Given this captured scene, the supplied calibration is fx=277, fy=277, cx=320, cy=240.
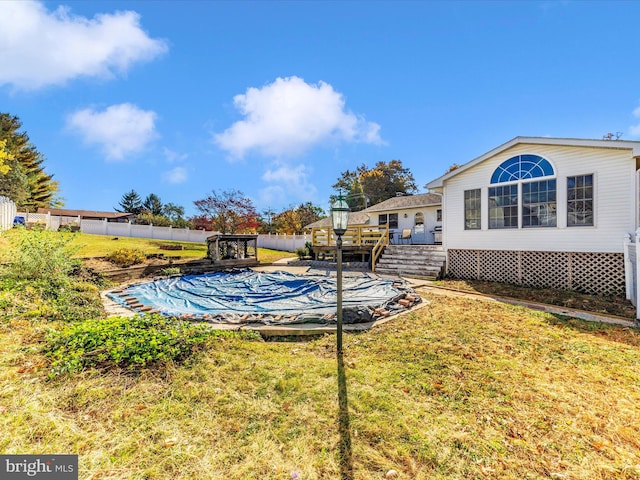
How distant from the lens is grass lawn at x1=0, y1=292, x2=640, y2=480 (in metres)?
2.06

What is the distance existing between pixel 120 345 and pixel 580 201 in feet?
38.6

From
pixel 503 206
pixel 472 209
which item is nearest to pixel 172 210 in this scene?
pixel 472 209

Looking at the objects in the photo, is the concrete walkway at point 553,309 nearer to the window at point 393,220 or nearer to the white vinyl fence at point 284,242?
the window at point 393,220

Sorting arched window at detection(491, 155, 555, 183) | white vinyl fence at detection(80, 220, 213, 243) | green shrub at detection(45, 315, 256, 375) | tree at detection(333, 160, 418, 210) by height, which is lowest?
green shrub at detection(45, 315, 256, 375)

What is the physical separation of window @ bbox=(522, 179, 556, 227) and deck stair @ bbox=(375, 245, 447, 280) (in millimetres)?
3139

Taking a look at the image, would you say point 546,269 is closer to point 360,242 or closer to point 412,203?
point 360,242

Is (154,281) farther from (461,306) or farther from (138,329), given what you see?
(461,306)

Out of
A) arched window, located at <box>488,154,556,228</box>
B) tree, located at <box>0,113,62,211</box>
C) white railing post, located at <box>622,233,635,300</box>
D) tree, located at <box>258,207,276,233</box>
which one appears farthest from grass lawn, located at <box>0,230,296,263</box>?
tree, located at <box>258,207,276,233</box>

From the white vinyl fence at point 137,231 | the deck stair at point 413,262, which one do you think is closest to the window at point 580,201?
the deck stair at point 413,262

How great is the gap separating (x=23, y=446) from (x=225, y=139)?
26193 millimetres

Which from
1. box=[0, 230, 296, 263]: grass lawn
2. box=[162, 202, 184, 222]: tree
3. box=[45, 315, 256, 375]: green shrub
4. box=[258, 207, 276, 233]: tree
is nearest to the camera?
box=[45, 315, 256, 375]: green shrub

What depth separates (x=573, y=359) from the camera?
3912 millimetres

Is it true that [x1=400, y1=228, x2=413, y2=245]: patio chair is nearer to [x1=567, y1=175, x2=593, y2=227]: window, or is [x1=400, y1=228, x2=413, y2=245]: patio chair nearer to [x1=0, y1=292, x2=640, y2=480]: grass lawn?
[x1=567, y1=175, x2=593, y2=227]: window

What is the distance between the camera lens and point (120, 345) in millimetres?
3400
